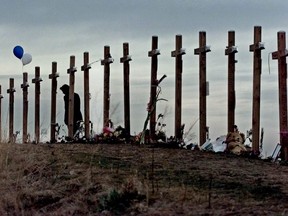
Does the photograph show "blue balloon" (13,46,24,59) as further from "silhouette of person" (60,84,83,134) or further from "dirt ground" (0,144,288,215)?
"dirt ground" (0,144,288,215)

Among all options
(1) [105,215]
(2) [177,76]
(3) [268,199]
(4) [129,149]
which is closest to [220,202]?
(3) [268,199]

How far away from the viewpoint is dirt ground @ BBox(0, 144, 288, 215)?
30.2ft

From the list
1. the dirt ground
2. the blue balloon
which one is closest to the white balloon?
the blue balloon

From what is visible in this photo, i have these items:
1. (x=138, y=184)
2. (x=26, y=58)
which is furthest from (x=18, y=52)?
(x=138, y=184)

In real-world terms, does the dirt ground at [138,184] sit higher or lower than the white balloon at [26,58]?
lower

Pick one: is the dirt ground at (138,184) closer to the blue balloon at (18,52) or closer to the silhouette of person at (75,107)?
the blue balloon at (18,52)

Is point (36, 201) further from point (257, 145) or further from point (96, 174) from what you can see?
point (257, 145)

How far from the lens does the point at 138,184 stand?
1005 centimetres

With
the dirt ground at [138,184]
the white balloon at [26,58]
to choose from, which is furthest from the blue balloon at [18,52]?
the dirt ground at [138,184]

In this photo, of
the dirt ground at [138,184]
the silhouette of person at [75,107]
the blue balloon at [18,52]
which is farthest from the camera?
the silhouette of person at [75,107]

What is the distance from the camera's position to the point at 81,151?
51.5 ft

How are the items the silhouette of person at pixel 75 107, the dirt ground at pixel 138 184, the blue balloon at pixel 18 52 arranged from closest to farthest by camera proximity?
1. the dirt ground at pixel 138 184
2. the blue balloon at pixel 18 52
3. the silhouette of person at pixel 75 107

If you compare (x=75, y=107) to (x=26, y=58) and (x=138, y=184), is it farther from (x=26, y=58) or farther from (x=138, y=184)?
(x=138, y=184)

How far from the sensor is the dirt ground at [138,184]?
9.20m
